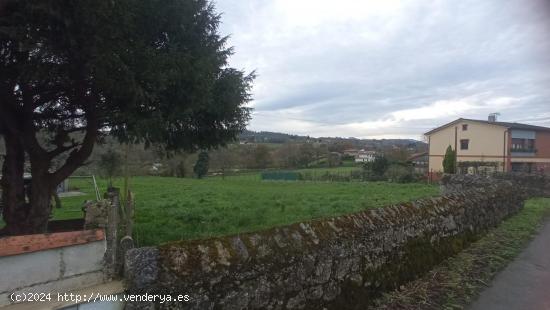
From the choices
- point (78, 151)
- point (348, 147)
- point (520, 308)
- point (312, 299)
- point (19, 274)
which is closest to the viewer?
point (19, 274)

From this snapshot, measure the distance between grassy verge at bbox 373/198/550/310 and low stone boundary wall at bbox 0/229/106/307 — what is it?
Answer: 302 cm

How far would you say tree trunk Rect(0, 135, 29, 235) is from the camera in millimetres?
6926

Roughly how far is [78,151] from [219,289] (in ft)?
19.2

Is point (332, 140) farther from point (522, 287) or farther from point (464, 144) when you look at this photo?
point (522, 287)

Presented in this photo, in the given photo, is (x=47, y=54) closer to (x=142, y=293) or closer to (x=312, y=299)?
(x=142, y=293)

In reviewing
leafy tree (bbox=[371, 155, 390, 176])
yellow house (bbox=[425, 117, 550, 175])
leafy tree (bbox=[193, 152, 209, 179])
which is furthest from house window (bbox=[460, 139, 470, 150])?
leafy tree (bbox=[193, 152, 209, 179])

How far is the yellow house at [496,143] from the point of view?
1823 inches

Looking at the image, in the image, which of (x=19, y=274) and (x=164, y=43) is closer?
(x=19, y=274)

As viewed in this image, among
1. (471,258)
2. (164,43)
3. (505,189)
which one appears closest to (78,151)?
(164,43)

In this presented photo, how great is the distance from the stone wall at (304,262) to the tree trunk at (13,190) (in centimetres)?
549

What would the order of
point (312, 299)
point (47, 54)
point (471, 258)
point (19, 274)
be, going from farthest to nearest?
1. point (471, 258)
2. point (47, 54)
3. point (312, 299)
4. point (19, 274)

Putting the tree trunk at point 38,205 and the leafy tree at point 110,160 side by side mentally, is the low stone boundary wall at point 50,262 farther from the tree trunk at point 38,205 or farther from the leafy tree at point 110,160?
the leafy tree at point 110,160

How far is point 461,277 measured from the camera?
533cm

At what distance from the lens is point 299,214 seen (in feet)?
36.6
